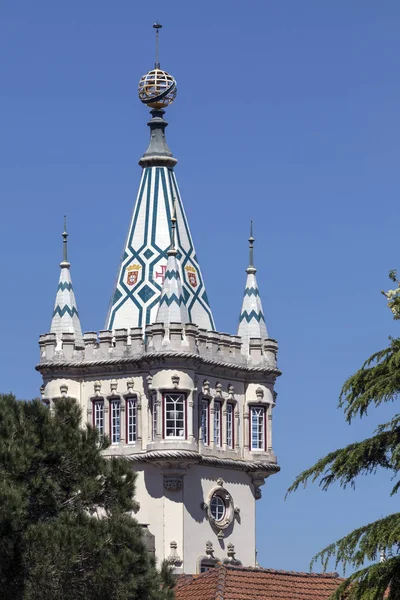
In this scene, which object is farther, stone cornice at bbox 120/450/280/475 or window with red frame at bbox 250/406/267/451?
window with red frame at bbox 250/406/267/451

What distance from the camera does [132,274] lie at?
102 metres

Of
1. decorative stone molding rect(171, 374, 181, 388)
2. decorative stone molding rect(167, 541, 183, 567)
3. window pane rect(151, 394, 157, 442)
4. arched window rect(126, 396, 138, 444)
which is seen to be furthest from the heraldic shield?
decorative stone molding rect(167, 541, 183, 567)

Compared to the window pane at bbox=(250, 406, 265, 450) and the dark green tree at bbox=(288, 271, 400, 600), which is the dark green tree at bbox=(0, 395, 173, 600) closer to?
the dark green tree at bbox=(288, 271, 400, 600)

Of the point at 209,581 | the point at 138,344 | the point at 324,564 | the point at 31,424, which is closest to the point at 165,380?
the point at 138,344

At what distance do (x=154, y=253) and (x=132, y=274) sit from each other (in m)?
1.33

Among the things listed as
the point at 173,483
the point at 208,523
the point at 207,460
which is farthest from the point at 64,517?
the point at 208,523

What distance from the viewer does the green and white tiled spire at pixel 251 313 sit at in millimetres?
102750

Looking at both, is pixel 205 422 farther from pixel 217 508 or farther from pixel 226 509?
pixel 226 509

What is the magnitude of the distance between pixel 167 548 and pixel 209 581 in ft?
92.7

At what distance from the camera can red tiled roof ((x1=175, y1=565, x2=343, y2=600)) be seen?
218ft

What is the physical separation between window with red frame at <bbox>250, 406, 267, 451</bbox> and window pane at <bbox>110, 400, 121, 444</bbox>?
616 cm

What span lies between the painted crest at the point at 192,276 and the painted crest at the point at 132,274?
7.27 ft

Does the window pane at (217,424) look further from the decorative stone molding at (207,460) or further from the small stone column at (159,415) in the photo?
the small stone column at (159,415)

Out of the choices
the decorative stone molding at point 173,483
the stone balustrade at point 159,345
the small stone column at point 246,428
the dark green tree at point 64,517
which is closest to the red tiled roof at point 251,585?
the dark green tree at point 64,517
